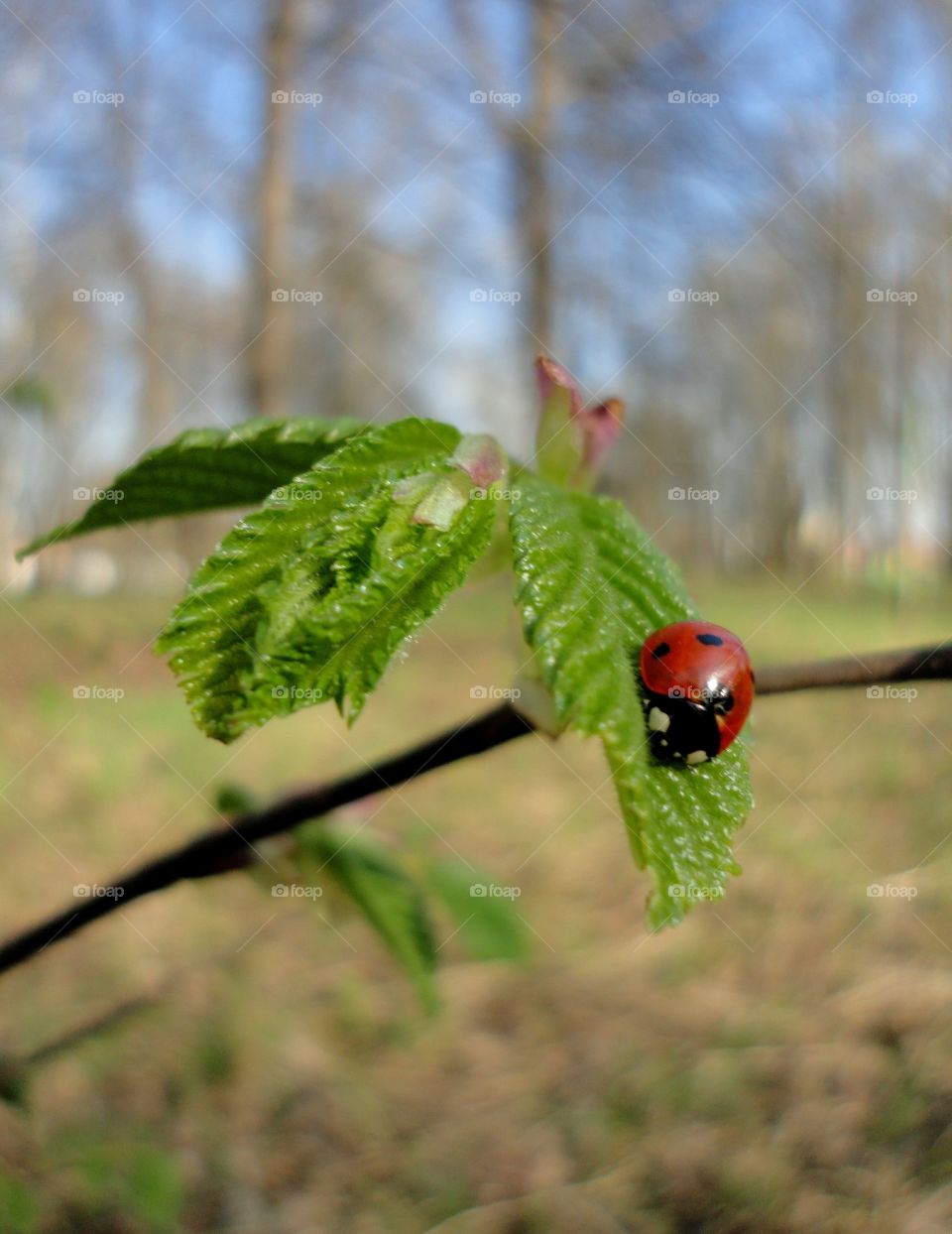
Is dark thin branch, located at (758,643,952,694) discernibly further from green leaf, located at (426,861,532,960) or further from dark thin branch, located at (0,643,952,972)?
green leaf, located at (426,861,532,960)

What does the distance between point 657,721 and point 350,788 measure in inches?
5.5

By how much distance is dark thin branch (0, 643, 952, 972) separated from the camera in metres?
0.40

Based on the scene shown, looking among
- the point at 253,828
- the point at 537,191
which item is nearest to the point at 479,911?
the point at 253,828

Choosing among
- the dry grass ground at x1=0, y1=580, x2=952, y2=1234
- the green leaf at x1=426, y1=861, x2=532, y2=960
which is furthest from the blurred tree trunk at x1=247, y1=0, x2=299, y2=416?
the green leaf at x1=426, y1=861, x2=532, y2=960

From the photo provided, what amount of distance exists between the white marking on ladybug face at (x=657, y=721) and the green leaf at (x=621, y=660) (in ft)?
0.04

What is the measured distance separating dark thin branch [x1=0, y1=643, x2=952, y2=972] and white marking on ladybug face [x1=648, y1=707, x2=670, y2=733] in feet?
0.18

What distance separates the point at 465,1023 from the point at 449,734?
4.91 feet

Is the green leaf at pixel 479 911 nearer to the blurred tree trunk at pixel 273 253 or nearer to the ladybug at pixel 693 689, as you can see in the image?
the ladybug at pixel 693 689

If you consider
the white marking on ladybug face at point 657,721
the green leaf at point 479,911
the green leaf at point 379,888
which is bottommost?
the green leaf at point 479,911

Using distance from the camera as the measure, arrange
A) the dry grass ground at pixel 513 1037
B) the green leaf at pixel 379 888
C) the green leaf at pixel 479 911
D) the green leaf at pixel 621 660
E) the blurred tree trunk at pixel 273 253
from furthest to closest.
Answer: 1. the blurred tree trunk at pixel 273 253
2. the dry grass ground at pixel 513 1037
3. the green leaf at pixel 479 911
4. the green leaf at pixel 379 888
5. the green leaf at pixel 621 660

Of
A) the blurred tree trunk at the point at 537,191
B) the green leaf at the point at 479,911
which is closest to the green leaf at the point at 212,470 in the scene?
the green leaf at the point at 479,911

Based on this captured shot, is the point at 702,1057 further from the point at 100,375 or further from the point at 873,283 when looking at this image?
the point at 100,375

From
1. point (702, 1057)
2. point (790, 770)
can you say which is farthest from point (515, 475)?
point (790, 770)

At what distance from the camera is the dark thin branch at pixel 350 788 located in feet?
1.31
